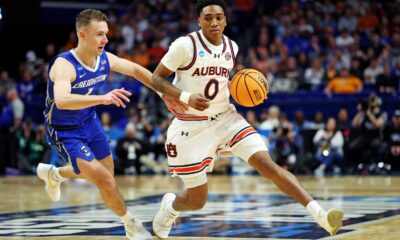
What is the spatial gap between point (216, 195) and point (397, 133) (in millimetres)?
6281

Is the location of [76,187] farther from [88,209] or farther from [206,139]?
[206,139]

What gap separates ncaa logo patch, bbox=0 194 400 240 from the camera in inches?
344

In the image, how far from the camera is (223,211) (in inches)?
439

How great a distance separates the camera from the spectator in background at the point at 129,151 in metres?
20.2

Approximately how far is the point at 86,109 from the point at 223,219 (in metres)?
2.34

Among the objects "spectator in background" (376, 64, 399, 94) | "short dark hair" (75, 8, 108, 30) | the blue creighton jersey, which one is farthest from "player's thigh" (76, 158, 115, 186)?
"spectator in background" (376, 64, 399, 94)

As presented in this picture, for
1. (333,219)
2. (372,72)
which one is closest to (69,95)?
(333,219)

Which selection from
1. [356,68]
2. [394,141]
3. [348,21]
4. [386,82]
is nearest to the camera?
[394,141]

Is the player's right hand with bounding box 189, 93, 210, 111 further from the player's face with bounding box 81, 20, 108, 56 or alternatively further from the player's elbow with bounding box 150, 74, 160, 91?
the player's face with bounding box 81, 20, 108, 56

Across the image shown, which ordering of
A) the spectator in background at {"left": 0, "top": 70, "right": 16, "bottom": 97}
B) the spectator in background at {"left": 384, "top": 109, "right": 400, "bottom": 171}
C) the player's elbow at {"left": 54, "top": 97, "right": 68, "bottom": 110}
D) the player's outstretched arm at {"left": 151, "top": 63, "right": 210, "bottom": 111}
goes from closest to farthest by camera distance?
the player's outstretched arm at {"left": 151, "top": 63, "right": 210, "bottom": 111} < the player's elbow at {"left": 54, "top": 97, "right": 68, "bottom": 110} < the spectator in background at {"left": 384, "top": 109, "right": 400, "bottom": 171} < the spectator in background at {"left": 0, "top": 70, "right": 16, "bottom": 97}

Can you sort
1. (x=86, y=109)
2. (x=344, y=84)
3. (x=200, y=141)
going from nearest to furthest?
1. (x=200, y=141)
2. (x=86, y=109)
3. (x=344, y=84)

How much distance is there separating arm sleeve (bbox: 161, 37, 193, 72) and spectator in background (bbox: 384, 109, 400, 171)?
452 inches

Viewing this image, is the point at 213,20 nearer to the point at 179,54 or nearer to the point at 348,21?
the point at 179,54

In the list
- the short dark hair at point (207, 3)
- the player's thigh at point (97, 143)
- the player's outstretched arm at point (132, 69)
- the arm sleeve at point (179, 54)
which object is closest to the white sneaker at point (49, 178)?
the player's thigh at point (97, 143)
